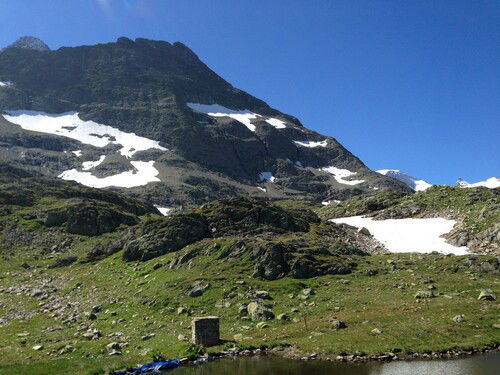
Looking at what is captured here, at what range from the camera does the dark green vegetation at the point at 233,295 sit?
1431 inches

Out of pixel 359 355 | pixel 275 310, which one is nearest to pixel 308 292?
pixel 275 310

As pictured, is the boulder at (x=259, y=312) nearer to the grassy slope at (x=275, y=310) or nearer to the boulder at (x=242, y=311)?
the boulder at (x=242, y=311)

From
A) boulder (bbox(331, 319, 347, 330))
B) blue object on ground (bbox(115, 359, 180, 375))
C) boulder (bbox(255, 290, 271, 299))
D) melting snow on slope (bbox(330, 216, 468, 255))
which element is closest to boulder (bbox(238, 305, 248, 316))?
boulder (bbox(255, 290, 271, 299))

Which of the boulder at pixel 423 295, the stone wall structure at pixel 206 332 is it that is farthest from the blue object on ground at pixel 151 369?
the boulder at pixel 423 295

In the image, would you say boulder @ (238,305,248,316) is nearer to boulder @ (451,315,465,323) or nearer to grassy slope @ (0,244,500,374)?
grassy slope @ (0,244,500,374)

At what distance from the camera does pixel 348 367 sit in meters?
30.7

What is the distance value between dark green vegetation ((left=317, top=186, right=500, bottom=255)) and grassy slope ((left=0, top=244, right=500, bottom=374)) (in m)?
17.0

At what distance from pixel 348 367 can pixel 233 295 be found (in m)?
20.6

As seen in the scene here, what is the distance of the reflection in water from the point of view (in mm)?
28812

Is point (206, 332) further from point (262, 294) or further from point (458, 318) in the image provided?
point (458, 318)

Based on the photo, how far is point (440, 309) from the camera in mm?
41531

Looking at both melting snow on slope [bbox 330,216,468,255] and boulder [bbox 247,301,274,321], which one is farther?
melting snow on slope [bbox 330,216,468,255]

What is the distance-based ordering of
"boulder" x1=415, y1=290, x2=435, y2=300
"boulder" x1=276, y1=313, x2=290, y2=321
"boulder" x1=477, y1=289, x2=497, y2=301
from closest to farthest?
"boulder" x1=276, y1=313, x2=290, y2=321 < "boulder" x1=477, y1=289, x2=497, y2=301 < "boulder" x1=415, y1=290, x2=435, y2=300

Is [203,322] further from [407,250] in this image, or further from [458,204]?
[458,204]
